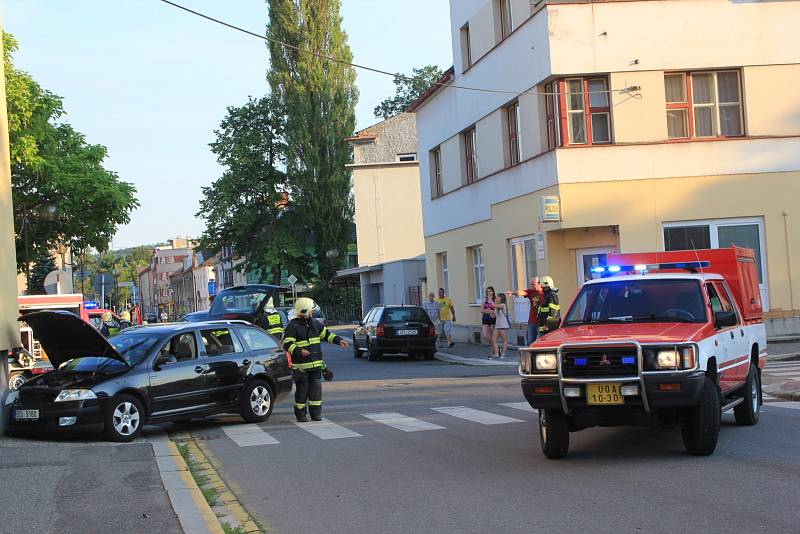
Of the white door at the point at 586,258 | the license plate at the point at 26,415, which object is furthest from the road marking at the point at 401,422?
the white door at the point at 586,258

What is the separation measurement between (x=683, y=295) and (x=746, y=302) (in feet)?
8.31

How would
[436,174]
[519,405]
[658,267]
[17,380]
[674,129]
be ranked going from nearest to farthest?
1. [658,267]
2. [519,405]
3. [17,380]
4. [674,129]
5. [436,174]

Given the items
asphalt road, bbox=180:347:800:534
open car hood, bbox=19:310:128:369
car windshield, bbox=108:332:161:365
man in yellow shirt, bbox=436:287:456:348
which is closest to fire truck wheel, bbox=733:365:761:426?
asphalt road, bbox=180:347:800:534

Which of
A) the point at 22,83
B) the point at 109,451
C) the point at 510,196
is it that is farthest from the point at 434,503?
the point at 22,83

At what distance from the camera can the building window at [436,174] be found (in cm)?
3564

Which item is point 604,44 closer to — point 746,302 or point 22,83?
point 746,302

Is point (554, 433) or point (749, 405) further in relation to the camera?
point (749, 405)

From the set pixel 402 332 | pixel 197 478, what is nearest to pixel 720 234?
pixel 402 332

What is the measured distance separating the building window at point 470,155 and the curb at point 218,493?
20490 mm

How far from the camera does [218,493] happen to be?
8.80 meters

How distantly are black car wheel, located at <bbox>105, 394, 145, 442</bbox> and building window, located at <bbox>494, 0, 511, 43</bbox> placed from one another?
1802cm

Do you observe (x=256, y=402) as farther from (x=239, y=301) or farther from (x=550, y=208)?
(x=239, y=301)

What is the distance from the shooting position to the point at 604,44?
23859 millimetres

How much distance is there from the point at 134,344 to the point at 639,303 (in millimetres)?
7192
